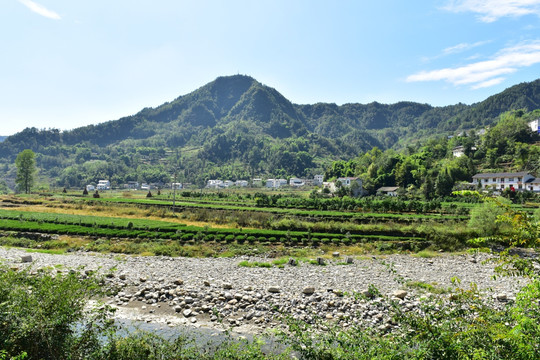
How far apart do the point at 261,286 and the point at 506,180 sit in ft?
298

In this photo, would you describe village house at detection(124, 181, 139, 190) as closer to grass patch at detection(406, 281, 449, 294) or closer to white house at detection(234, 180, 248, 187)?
white house at detection(234, 180, 248, 187)

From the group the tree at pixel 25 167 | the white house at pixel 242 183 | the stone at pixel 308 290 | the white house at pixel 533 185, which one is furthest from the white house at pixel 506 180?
the tree at pixel 25 167

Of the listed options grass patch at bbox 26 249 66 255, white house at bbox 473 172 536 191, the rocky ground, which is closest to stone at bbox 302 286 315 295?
the rocky ground

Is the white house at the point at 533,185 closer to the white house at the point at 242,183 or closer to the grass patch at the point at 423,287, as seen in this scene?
the grass patch at the point at 423,287

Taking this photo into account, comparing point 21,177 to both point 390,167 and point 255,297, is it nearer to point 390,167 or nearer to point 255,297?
point 255,297

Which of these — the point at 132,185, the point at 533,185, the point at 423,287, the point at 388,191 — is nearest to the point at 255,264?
the point at 423,287

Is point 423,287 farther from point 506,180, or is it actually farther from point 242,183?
point 242,183

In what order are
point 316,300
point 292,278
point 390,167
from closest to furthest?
point 316,300, point 292,278, point 390,167

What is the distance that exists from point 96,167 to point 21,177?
374ft

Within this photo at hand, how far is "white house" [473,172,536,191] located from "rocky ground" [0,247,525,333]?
223 ft

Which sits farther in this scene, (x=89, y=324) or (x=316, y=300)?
(x=316, y=300)

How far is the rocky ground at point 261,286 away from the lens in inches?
631

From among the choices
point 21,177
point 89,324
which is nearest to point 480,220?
point 89,324

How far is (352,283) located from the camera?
818 inches
